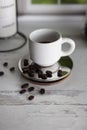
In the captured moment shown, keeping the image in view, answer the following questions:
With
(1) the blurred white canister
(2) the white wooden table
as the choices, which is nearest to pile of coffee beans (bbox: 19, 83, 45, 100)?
(2) the white wooden table

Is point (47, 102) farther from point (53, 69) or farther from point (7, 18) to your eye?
point (7, 18)

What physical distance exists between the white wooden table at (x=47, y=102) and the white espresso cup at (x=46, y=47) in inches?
1.9

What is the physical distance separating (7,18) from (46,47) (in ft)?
0.56

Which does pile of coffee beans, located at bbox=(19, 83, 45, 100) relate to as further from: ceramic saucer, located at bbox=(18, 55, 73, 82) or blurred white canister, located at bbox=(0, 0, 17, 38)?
blurred white canister, located at bbox=(0, 0, 17, 38)

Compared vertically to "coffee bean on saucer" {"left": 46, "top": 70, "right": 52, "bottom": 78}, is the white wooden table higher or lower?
lower

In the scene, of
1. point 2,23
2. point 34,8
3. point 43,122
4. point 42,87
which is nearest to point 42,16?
point 34,8

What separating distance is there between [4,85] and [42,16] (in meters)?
0.29

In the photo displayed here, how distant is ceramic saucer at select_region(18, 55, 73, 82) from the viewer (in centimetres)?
72

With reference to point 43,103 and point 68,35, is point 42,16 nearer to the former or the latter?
point 68,35

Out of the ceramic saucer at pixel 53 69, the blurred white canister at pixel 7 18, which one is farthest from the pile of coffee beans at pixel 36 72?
the blurred white canister at pixel 7 18

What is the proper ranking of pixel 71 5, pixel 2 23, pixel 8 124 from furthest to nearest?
pixel 71 5, pixel 2 23, pixel 8 124

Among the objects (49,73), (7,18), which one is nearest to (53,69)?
(49,73)

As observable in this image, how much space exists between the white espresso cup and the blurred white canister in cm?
11

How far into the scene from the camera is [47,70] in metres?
0.74
